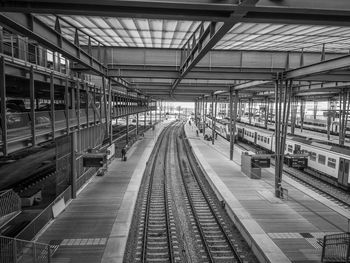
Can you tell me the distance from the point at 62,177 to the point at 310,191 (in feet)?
47.1

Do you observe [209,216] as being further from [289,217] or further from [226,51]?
[226,51]

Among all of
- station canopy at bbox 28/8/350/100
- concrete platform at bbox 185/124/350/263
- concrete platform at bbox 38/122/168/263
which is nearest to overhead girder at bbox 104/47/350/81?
station canopy at bbox 28/8/350/100

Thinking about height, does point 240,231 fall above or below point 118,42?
below

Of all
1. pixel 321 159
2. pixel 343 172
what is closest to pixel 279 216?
pixel 343 172

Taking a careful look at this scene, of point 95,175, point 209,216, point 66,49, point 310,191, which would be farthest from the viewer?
point 95,175

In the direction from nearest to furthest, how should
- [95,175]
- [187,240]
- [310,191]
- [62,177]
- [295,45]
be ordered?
[187,240]
[295,45]
[62,177]
[310,191]
[95,175]

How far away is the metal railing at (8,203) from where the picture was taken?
11.4m

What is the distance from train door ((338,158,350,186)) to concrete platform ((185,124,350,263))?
214 centimetres

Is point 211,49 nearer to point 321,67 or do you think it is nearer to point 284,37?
point 284,37

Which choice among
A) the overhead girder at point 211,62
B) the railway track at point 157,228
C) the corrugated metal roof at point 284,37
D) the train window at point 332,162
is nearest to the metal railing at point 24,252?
the railway track at point 157,228

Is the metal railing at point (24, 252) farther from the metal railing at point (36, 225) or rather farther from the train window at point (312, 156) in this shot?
the train window at point (312, 156)

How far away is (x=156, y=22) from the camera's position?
9398 mm

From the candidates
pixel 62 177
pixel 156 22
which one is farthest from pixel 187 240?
pixel 156 22

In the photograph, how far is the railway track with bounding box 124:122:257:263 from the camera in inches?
396
